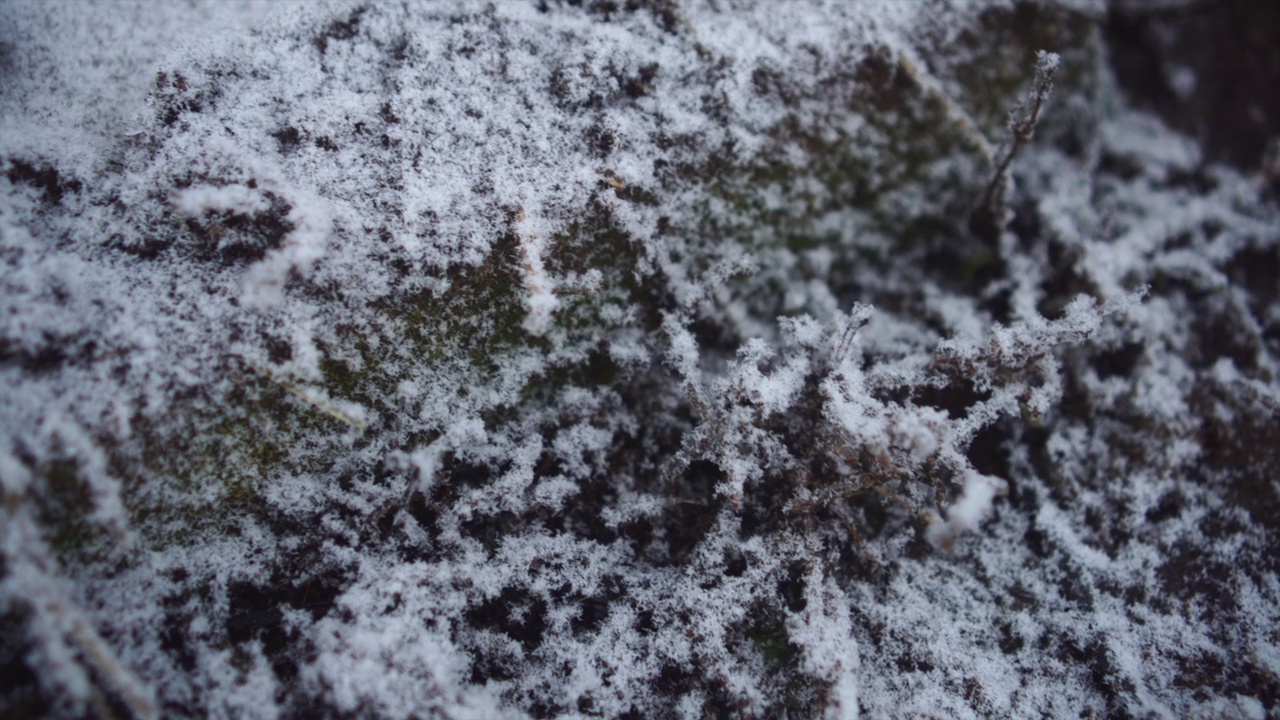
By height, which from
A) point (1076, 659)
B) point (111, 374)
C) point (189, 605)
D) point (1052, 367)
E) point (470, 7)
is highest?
point (470, 7)

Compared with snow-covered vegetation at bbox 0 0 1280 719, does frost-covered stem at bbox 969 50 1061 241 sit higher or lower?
higher

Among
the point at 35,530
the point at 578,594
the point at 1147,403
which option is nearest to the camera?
the point at 35,530

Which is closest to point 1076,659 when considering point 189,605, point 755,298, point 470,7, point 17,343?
point 755,298

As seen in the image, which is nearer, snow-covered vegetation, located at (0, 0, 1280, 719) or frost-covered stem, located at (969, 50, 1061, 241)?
snow-covered vegetation, located at (0, 0, 1280, 719)

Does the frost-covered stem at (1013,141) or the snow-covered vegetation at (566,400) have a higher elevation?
the frost-covered stem at (1013,141)

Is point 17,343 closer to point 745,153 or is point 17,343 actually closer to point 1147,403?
point 745,153
